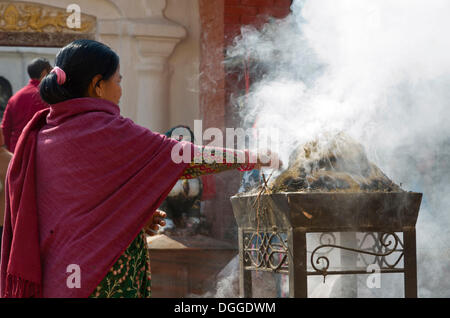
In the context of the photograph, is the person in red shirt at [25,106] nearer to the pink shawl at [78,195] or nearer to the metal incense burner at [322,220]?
the metal incense burner at [322,220]

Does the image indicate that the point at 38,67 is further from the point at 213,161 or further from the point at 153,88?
the point at 213,161

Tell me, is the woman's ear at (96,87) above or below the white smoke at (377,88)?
below

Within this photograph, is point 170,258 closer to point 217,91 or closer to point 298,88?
point 217,91

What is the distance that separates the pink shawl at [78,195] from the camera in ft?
7.61

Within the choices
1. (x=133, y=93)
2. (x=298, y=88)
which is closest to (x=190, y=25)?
(x=133, y=93)

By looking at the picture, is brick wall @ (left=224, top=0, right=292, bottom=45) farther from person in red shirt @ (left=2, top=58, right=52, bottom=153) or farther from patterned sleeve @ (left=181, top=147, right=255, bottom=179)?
patterned sleeve @ (left=181, top=147, right=255, bottom=179)

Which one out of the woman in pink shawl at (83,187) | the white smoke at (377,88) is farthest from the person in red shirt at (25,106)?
the woman in pink shawl at (83,187)

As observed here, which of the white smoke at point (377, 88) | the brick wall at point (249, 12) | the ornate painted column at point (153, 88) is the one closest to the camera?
the white smoke at point (377, 88)

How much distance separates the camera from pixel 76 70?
7.96 feet

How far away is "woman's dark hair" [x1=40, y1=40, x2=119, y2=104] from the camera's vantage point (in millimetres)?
2410

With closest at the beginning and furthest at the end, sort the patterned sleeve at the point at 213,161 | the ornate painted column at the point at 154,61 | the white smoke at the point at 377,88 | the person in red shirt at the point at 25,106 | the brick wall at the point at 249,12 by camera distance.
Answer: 1. the patterned sleeve at the point at 213,161
2. the white smoke at the point at 377,88
3. the person in red shirt at the point at 25,106
4. the brick wall at the point at 249,12
5. the ornate painted column at the point at 154,61

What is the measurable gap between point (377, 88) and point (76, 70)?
235cm

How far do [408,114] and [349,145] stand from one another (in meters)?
1.55
